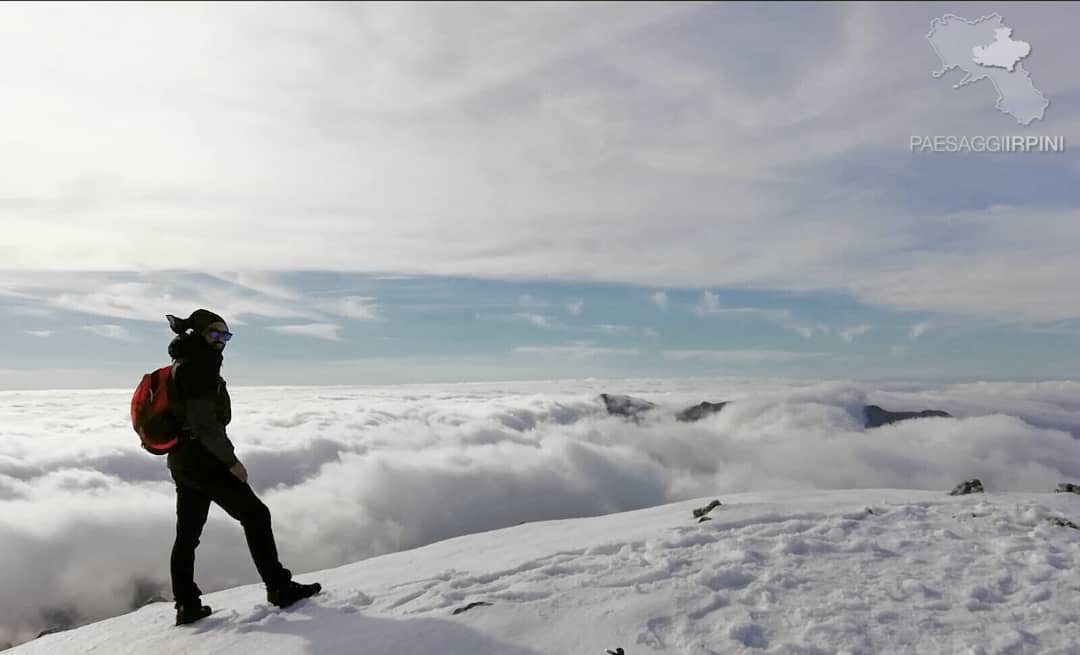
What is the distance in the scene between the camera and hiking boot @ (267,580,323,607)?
6.88m

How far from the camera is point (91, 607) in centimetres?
19062

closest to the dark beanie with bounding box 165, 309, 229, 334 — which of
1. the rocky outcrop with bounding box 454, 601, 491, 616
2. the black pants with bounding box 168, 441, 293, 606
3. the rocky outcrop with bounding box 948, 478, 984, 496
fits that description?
the black pants with bounding box 168, 441, 293, 606

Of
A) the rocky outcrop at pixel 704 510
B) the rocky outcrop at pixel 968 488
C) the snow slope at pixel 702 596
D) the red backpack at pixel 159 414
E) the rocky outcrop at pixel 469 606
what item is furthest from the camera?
the rocky outcrop at pixel 968 488

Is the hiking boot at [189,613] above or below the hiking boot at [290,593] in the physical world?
below

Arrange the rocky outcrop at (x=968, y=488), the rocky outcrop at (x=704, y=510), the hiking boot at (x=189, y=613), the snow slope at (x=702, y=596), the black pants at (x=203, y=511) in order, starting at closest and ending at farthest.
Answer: the snow slope at (x=702, y=596) → the black pants at (x=203, y=511) → the hiking boot at (x=189, y=613) → the rocky outcrop at (x=704, y=510) → the rocky outcrop at (x=968, y=488)

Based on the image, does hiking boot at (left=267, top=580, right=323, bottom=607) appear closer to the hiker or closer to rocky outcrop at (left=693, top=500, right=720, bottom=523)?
the hiker

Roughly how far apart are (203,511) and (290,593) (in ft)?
4.80

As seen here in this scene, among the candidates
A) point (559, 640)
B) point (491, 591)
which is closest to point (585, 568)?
point (491, 591)

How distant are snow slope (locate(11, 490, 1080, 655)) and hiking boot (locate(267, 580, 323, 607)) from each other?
0.43 feet

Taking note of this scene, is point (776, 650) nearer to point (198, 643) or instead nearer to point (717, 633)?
point (717, 633)

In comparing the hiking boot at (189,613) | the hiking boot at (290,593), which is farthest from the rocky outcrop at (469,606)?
the hiking boot at (189,613)

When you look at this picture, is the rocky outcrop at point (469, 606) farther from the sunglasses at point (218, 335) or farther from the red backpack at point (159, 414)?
the sunglasses at point (218, 335)

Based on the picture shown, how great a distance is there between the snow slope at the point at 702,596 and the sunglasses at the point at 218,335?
126 inches

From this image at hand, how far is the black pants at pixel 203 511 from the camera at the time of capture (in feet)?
21.6
